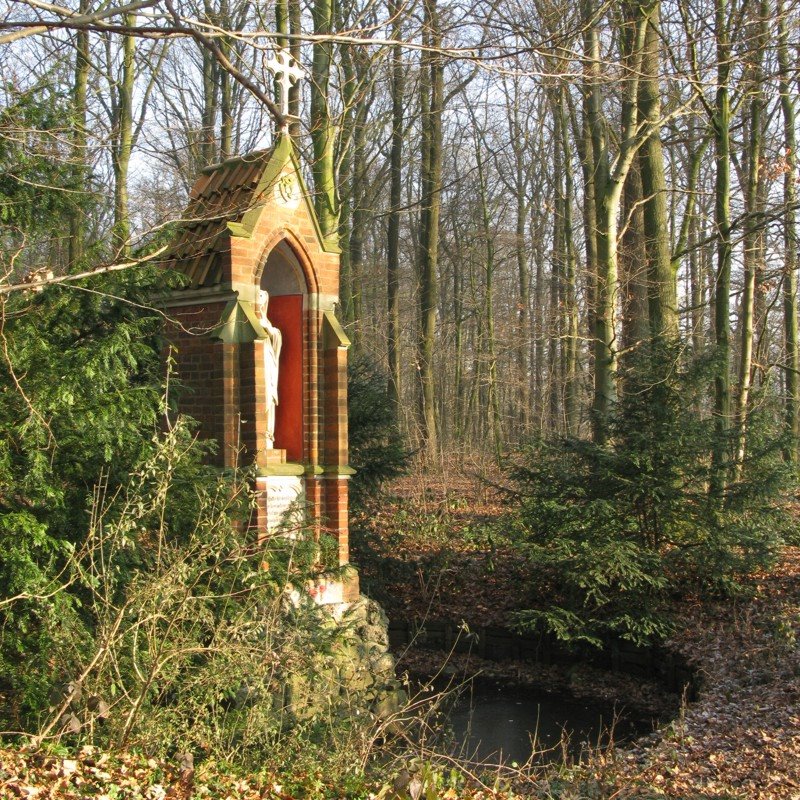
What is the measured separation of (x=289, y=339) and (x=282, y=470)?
1457 mm

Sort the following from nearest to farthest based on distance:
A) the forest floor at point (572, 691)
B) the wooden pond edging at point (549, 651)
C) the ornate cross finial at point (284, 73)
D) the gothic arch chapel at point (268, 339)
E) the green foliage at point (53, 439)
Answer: the forest floor at point (572, 691), the green foliage at point (53, 439), the ornate cross finial at point (284, 73), the gothic arch chapel at point (268, 339), the wooden pond edging at point (549, 651)

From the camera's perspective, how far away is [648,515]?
1153 centimetres

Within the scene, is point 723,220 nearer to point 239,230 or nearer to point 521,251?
point 239,230

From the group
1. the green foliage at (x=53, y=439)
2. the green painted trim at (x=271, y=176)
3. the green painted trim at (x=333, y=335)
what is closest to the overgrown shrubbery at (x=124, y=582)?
the green foliage at (x=53, y=439)

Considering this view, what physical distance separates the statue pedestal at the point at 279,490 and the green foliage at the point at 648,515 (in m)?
3.54

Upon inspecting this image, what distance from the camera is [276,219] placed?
29.1 ft

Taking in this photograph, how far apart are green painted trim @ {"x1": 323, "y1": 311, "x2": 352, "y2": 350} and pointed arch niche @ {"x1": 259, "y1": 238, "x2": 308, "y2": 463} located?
0.24m

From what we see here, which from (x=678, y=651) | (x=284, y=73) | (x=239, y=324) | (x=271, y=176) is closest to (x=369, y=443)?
(x=239, y=324)

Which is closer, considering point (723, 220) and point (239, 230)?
point (239, 230)

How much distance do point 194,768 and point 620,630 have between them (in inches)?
261

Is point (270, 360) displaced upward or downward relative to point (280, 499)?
upward

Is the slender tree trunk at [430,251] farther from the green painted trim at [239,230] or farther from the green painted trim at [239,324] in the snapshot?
the green painted trim at [239,230]

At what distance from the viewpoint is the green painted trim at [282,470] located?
8.52 meters

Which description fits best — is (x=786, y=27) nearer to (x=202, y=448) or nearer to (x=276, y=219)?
(x=276, y=219)
